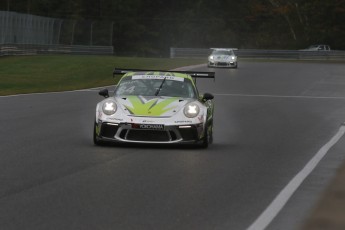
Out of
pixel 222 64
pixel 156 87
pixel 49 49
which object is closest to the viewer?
pixel 156 87

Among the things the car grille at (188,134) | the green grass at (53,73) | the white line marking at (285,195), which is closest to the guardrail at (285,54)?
the green grass at (53,73)

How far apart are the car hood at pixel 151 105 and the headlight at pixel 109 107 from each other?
0.38ft

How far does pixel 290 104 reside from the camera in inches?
1084

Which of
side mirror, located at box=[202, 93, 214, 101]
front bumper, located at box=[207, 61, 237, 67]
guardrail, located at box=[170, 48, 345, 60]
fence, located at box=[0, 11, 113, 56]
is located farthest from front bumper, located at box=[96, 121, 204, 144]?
guardrail, located at box=[170, 48, 345, 60]

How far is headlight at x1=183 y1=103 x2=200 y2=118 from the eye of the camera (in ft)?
46.6

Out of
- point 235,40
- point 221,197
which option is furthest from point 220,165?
point 235,40

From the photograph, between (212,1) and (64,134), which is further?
(212,1)

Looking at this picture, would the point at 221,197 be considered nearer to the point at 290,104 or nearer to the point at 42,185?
the point at 42,185

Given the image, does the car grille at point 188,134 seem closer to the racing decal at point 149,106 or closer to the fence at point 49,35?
the racing decal at point 149,106

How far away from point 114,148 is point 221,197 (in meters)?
4.72

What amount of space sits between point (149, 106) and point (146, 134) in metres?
0.52

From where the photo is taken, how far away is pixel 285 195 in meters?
9.68

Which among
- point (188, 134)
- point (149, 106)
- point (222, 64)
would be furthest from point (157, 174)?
point (222, 64)

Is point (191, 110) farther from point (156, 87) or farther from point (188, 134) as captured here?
point (156, 87)
